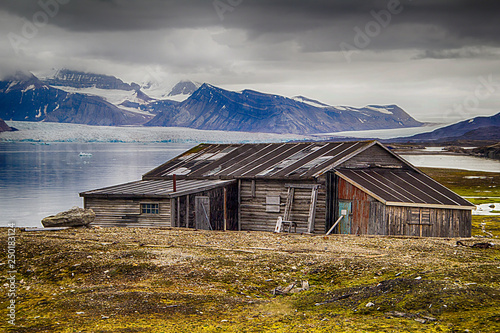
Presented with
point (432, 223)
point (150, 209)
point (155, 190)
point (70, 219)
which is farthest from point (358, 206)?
point (70, 219)

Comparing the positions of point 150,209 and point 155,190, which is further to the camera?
point 155,190

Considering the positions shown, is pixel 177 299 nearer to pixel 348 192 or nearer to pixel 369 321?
pixel 369 321

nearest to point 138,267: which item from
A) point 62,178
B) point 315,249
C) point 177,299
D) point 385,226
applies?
point 177,299

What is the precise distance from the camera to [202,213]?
35.0 metres

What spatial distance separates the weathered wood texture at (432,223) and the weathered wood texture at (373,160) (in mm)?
6106

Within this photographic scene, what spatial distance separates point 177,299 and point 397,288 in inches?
236

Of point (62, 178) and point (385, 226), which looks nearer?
point (385, 226)

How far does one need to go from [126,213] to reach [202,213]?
460cm

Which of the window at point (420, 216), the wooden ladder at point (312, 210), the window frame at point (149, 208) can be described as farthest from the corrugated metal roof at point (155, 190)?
the window at point (420, 216)

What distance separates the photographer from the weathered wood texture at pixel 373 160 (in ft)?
123

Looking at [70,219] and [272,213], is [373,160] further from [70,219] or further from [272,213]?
[70,219]

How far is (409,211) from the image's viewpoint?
3177 centimetres

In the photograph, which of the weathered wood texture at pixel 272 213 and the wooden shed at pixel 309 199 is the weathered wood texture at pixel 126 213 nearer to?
the wooden shed at pixel 309 199

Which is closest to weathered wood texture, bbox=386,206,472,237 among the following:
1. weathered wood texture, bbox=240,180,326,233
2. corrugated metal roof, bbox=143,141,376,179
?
weathered wood texture, bbox=240,180,326,233
